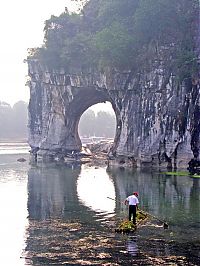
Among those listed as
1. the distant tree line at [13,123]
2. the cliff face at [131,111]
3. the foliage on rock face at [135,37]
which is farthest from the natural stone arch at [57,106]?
the distant tree line at [13,123]

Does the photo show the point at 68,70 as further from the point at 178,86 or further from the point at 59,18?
the point at 178,86

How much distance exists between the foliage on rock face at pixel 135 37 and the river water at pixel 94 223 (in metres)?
22.4

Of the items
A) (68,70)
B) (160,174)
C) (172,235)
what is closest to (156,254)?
(172,235)

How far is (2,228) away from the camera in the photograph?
93.0 ft

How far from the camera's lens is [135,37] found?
72.3 metres

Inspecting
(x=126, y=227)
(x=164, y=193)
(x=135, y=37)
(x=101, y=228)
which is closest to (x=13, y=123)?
(x=135, y=37)

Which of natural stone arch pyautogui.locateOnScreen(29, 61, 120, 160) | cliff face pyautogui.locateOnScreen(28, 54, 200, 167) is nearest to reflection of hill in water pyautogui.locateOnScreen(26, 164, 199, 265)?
cliff face pyautogui.locateOnScreen(28, 54, 200, 167)

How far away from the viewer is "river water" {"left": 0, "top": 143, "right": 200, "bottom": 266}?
70.8ft

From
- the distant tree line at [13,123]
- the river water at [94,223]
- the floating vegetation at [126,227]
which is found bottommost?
the river water at [94,223]

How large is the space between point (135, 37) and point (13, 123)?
4602 inches

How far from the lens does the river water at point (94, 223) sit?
21.6 m

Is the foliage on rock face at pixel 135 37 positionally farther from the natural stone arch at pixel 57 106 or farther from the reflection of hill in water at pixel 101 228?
the reflection of hill in water at pixel 101 228

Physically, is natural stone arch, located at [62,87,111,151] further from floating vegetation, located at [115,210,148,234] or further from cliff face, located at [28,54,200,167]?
floating vegetation, located at [115,210,148,234]

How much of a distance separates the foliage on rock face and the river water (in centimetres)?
2241
